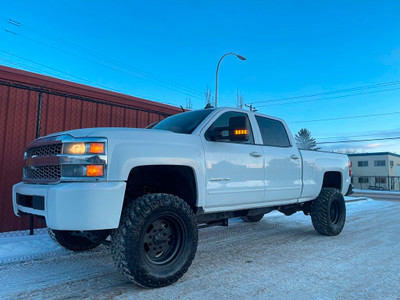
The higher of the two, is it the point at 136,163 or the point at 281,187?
the point at 136,163

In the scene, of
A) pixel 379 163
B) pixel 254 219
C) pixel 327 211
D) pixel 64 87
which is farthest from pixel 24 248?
pixel 379 163

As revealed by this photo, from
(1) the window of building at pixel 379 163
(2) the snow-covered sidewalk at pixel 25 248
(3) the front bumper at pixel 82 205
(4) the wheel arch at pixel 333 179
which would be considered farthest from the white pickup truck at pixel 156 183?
(1) the window of building at pixel 379 163

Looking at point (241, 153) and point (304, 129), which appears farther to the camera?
point (304, 129)

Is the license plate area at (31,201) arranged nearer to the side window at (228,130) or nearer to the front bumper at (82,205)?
the front bumper at (82,205)

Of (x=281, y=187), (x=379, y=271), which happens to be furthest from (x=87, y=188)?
(x=379, y=271)

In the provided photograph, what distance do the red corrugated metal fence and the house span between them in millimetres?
49608

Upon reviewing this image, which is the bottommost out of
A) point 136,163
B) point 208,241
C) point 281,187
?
point 208,241

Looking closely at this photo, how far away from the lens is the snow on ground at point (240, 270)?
3102mm

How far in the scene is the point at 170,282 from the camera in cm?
326

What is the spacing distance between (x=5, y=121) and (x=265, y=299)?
5.56 metres

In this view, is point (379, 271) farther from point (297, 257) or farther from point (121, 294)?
point (121, 294)

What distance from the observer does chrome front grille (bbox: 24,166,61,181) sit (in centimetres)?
316

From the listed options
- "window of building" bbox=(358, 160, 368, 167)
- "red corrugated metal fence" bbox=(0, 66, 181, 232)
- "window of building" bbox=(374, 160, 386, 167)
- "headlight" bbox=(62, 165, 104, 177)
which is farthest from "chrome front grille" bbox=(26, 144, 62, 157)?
"window of building" bbox=(358, 160, 368, 167)

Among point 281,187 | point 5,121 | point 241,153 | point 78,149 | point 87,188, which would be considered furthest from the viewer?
point 5,121
